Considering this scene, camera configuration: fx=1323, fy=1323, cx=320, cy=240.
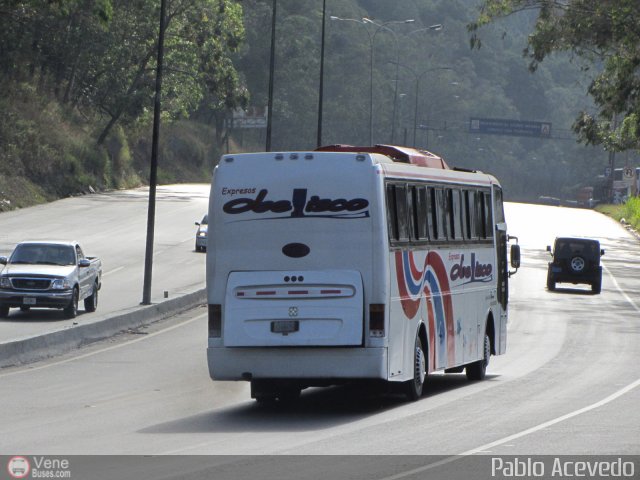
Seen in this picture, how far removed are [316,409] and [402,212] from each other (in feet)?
9.22

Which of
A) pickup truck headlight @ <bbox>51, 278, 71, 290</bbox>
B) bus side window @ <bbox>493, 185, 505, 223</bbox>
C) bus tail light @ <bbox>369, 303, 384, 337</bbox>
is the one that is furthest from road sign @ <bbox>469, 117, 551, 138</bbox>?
bus tail light @ <bbox>369, 303, 384, 337</bbox>

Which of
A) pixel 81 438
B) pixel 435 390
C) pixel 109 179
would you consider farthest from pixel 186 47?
pixel 81 438

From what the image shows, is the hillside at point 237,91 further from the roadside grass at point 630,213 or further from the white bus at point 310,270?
the white bus at point 310,270

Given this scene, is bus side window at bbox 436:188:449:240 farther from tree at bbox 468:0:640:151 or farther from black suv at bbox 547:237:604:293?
tree at bbox 468:0:640:151

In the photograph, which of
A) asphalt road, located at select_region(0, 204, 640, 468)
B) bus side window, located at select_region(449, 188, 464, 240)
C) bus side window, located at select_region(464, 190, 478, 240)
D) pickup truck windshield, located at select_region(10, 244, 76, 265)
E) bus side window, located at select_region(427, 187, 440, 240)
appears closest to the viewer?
asphalt road, located at select_region(0, 204, 640, 468)

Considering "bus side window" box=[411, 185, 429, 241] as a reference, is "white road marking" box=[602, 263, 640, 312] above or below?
below

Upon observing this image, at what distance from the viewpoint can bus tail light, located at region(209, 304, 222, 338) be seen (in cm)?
1620

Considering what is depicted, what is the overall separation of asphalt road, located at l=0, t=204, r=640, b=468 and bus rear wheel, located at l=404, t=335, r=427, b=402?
0.62ft

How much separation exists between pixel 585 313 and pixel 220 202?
883 inches

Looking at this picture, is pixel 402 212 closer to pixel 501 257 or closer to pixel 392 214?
pixel 392 214

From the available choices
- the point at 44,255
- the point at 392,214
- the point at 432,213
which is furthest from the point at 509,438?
the point at 44,255

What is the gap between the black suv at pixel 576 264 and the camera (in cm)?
4384

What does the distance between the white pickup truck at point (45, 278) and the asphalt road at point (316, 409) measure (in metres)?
2.21
